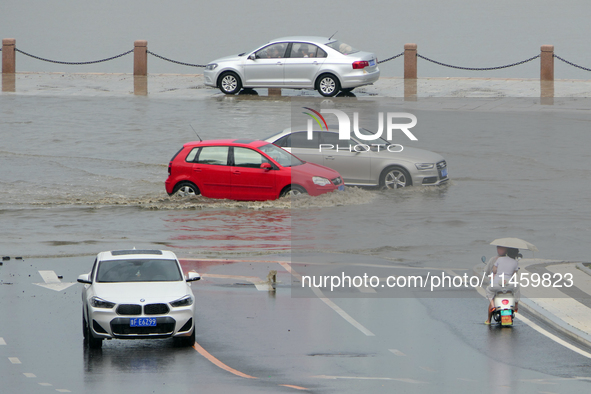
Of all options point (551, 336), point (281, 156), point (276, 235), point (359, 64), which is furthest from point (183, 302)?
point (359, 64)

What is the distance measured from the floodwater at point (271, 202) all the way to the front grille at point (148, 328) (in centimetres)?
545

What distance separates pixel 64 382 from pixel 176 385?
1.16 meters

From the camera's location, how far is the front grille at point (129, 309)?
10383mm

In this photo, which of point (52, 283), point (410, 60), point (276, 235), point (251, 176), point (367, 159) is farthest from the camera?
point (410, 60)

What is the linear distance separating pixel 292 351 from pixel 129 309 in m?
1.99

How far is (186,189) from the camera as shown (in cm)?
2012

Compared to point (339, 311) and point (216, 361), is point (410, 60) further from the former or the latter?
point (216, 361)

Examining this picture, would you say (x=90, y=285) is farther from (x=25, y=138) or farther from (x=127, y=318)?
(x=25, y=138)

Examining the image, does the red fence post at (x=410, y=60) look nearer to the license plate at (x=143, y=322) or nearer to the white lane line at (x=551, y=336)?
the white lane line at (x=551, y=336)

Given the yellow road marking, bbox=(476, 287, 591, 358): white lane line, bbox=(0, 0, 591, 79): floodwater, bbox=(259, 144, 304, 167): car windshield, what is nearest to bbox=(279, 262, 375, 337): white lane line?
the yellow road marking

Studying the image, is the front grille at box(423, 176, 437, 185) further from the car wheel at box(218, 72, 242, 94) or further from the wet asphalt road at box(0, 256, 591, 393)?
the car wheel at box(218, 72, 242, 94)

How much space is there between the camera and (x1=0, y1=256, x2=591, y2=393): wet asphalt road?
9.15 meters

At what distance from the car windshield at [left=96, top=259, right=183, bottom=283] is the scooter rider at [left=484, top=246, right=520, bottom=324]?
13.3 feet

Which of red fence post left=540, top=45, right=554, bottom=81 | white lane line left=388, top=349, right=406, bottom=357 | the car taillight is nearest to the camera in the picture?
white lane line left=388, top=349, right=406, bottom=357
